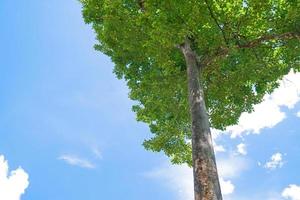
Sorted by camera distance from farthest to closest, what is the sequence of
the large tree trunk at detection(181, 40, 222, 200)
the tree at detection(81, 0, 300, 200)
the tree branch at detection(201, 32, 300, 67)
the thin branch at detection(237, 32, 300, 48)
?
the tree branch at detection(201, 32, 300, 67) → the thin branch at detection(237, 32, 300, 48) → the tree at detection(81, 0, 300, 200) → the large tree trunk at detection(181, 40, 222, 200)

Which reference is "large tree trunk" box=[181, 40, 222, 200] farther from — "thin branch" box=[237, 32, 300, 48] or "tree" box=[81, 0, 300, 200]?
"thin branch" box=[237, 32, 300, 48]

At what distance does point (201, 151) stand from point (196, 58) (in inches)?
170

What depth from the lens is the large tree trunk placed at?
11.1m

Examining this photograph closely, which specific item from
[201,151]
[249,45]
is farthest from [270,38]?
[201,151]

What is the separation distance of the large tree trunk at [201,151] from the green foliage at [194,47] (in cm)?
166

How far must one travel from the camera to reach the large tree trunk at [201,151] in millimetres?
11109

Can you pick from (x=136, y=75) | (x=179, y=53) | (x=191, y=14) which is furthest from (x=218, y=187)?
(x=136, y=75)

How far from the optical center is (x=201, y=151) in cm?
1187

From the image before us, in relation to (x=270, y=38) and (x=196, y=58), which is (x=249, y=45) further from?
(x=196, y=58)

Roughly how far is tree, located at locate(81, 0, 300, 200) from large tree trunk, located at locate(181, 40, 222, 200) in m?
0.03

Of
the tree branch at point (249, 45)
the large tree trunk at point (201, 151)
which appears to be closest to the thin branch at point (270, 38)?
the tree branch at point (249, 45)

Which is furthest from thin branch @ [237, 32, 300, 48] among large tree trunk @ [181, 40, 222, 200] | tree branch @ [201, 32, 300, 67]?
large tree trunk @ [181, 40, 222, 200]

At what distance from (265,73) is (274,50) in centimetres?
97

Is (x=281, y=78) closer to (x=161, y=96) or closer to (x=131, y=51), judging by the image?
(x=161, y=96)
